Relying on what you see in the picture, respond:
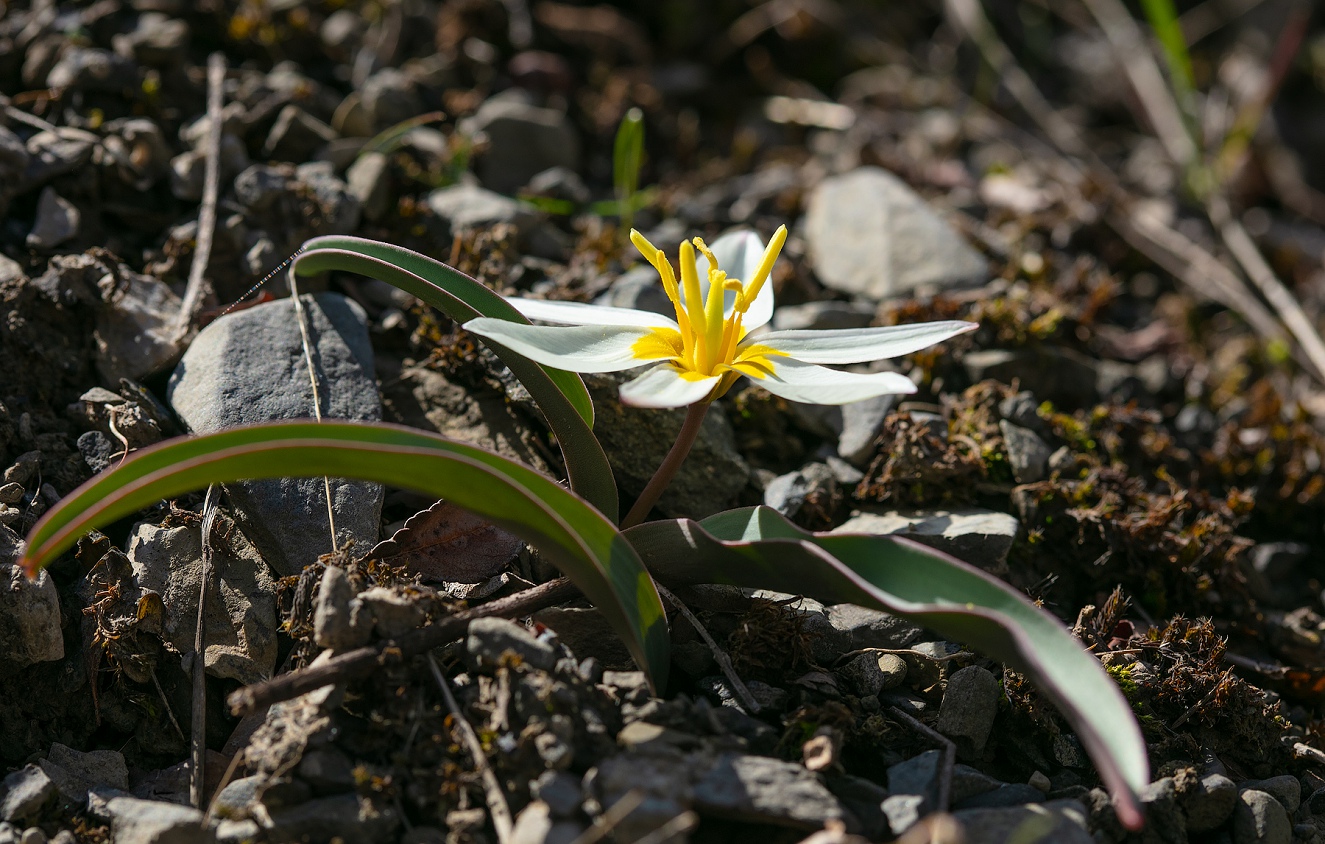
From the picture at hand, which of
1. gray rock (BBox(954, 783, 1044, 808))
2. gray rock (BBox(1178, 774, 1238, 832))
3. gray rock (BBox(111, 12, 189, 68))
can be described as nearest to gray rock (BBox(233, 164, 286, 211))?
gray rock (BBox(111, 12, 189, 68))

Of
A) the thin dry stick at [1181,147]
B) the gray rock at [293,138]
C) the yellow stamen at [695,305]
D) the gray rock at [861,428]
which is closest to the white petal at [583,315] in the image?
the yellow stamen at [695,305]

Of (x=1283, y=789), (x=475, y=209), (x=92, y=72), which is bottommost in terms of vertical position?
(x=1283, y=789)

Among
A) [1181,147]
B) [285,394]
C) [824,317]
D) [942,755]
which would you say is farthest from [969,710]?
[1181,147]

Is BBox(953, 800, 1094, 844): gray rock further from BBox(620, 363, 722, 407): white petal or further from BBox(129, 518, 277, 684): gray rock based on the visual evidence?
BBox(129, 518, 277, 684): gray rock

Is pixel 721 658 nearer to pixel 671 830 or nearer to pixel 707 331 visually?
pixel 671 830

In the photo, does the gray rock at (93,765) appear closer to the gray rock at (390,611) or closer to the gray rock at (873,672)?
the gray rock at (390,611)
